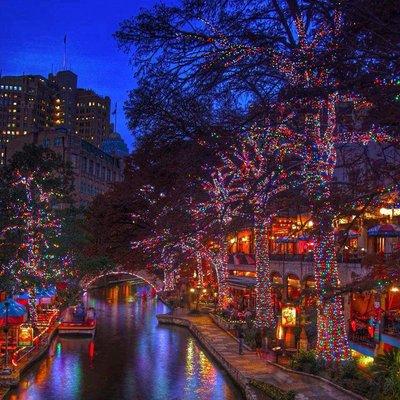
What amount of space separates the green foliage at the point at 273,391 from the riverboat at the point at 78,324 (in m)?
22.6

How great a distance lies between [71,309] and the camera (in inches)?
1829

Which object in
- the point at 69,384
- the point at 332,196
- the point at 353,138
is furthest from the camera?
the point at 69,384

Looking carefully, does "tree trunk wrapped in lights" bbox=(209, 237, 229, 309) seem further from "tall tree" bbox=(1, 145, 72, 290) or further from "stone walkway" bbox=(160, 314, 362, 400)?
"tall tree" bbox=(1, 145, 72, 290)

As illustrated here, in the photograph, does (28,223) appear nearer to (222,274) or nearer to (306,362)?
(222,274)

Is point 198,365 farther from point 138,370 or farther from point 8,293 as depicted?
point 8,293

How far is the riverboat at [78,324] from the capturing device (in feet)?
143

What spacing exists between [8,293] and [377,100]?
31.5 m

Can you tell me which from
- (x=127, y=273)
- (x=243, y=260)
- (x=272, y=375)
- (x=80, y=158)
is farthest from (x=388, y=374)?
(x=80, y=158)

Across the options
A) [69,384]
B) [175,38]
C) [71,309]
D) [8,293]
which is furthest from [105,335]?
[175,38]

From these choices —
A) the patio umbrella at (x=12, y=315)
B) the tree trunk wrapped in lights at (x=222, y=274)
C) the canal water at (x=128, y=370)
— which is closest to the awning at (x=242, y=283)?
the tree trunk wrapped in lights at (x=222, y=274)

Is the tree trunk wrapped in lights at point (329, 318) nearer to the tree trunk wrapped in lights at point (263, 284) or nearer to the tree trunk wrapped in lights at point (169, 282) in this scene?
the tree trunk wrapped in lights at point (263, 284)

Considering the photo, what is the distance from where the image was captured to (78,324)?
43688mm

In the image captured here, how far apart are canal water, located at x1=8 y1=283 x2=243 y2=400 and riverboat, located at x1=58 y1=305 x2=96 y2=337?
37.3 inches

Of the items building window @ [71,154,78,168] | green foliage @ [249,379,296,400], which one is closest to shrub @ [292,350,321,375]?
green foliage @ [249,379,296,400]
